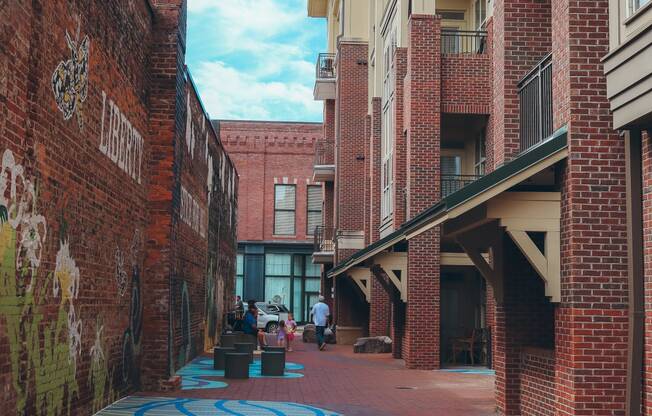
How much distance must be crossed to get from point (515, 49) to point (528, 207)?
12.6ft

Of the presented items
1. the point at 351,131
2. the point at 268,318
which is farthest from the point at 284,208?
the point at 351,131

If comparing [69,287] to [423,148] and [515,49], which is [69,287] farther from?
[423,148]

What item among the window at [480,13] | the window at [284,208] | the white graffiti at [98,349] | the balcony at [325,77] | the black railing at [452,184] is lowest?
the white graffiti at [98,349]

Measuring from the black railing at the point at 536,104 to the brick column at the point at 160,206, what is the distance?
5935 millimetres

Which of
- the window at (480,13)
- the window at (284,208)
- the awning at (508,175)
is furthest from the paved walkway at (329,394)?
the window at (284,208)

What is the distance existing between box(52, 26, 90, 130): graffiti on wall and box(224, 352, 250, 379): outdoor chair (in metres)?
8.95

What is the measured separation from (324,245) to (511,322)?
91.6 feet

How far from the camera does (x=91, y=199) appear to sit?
1103cm

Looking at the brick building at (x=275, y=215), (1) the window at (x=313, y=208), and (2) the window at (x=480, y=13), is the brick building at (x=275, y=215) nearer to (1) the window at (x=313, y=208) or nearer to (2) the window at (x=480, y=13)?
(1) the window at (x=313, y=208)

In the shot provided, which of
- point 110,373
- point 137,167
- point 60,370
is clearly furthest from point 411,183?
point 60,370

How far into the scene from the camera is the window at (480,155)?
23.9m

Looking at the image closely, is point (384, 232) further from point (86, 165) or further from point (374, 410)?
point (86, 165)

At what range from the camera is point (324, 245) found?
40156mm

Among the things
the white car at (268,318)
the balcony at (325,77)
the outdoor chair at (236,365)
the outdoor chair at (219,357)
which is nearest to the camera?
the outdoor chair at (236,365)
